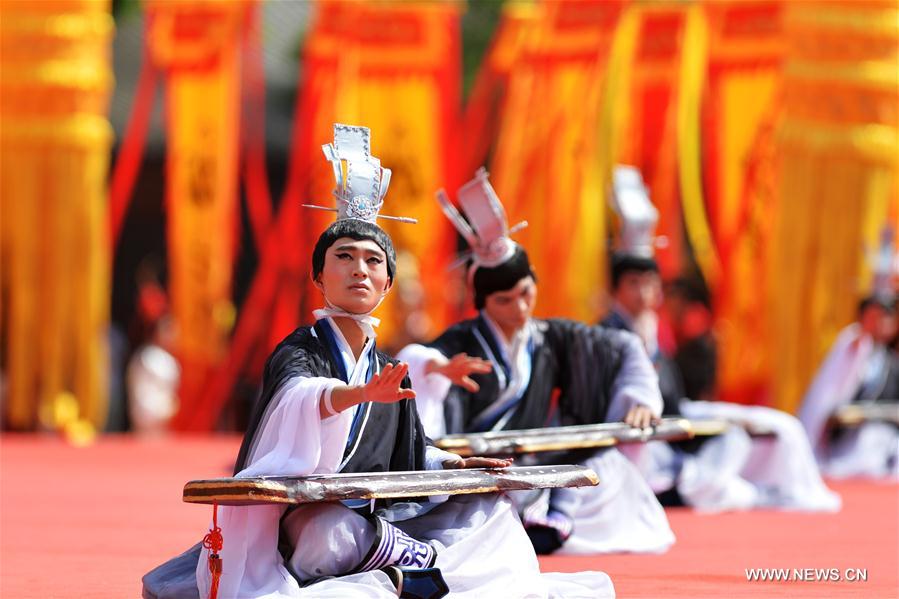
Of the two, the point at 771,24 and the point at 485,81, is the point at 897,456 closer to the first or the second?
the point at 771,24

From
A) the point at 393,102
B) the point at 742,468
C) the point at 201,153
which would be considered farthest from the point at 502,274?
the point at 201,153

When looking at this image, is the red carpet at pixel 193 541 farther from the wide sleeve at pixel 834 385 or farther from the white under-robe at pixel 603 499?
the wide sleeve at pixel 834 385

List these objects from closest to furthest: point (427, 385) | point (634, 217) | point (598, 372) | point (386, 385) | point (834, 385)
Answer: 1. point (386, 385)
2. point (427, 385)
3. point (598, 372)
4. point (634, 217)
5. point (834, 385)

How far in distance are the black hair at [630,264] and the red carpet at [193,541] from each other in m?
1.06

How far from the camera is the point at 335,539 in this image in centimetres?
358

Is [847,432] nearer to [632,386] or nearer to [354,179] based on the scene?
[632,386]

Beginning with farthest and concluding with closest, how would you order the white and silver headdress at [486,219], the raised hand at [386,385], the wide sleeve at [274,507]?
the white and silver headdress at [486,219]
the wide sleeve at [274,507]
the raised hand at [386,385]

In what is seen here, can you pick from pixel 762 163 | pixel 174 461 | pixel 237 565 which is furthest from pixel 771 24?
pixel 237 565

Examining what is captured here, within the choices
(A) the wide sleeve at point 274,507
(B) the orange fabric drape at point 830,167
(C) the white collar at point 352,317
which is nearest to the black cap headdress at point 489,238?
(C) the white collar at point 352,317

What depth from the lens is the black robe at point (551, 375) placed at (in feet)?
17.4

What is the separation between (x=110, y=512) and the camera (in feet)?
21.6

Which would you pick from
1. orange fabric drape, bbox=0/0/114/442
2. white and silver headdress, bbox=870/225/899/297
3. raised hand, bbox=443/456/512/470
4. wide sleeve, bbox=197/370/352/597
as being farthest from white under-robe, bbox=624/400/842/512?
orange fabric drape, bbox=0/0/114/442

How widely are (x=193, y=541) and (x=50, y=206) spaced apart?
20.0 ft

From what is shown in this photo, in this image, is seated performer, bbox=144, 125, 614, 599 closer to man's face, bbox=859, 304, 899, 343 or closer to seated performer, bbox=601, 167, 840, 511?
seated performer, bbox=601, 167, 840, 511
